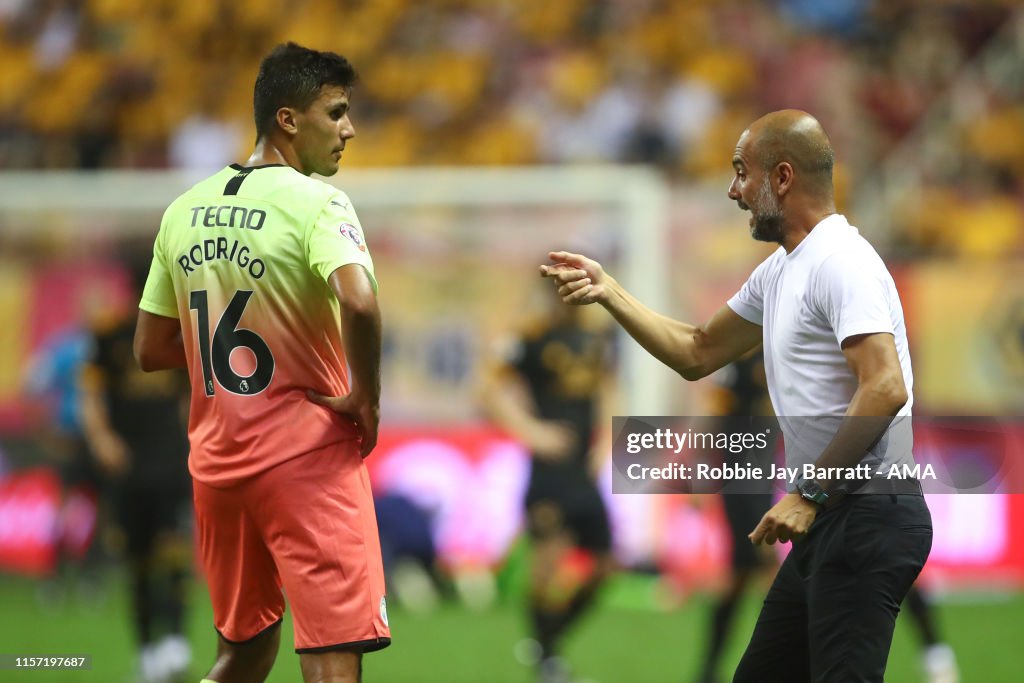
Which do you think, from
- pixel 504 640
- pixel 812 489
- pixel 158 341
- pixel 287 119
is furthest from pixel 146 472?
pixel 812 489

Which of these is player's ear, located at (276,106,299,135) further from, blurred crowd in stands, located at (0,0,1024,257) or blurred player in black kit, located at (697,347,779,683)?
blurred crowd in stands, located at (0,0,1024,257)

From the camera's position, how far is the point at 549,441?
865 cm

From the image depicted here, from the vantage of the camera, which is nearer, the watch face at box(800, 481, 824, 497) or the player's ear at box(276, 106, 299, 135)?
the watch face at box(800, 481, 824, 497)

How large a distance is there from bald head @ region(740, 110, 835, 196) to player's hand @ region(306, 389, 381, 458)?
4.64 feet

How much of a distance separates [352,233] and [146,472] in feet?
15.4

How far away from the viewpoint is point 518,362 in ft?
29.3

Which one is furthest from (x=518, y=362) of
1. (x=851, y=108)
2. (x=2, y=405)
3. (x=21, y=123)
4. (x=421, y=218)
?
(x=21, y=123)

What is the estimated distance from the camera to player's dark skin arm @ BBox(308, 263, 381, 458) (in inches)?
169

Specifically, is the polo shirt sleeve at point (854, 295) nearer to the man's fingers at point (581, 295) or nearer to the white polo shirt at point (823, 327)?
the white polo shirt at point (823, 327)

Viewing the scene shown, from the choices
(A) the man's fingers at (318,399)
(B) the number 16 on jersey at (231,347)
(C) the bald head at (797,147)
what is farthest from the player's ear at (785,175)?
(B) the number 16 on jersey at (231,347)

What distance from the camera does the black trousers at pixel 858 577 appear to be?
4.03 meters

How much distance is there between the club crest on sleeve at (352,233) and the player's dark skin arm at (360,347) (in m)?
0.10

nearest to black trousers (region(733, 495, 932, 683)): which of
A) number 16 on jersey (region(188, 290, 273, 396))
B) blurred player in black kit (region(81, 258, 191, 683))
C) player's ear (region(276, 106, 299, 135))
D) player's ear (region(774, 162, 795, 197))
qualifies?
player's ear (region(774, 162, 795, 197))

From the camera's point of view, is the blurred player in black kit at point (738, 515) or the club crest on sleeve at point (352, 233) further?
the blurred player in black kit at point (738, 515)
